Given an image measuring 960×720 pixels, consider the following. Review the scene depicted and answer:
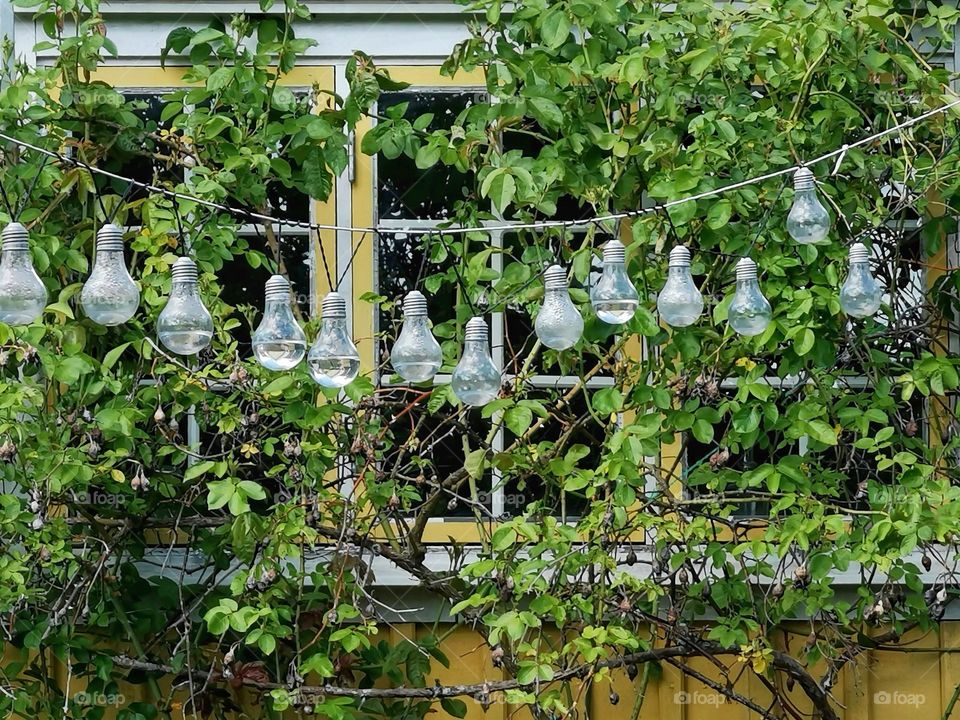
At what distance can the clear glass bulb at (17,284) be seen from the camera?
276cm

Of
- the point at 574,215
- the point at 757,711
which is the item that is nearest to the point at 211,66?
the point at 574,215

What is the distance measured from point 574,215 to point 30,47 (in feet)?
6.62

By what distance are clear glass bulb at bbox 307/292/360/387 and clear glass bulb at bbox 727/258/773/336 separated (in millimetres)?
909

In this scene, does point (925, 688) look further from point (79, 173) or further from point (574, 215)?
point (79, 173)

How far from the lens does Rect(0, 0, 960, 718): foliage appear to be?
4.33 metres

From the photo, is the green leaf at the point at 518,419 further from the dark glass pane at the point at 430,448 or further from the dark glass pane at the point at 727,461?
the dark glass pane at the point at 727,461

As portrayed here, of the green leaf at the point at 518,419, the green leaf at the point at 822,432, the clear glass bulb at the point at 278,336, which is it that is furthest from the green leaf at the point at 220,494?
the green leaf at the point at 822,432

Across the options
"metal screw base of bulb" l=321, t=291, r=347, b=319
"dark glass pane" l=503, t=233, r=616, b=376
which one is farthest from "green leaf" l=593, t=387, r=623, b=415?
"metal screw base of bulb" l=321, t=291, r=347, b=319

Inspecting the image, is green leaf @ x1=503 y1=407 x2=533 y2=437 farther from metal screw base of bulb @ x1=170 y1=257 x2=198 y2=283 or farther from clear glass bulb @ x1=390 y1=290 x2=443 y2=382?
metal screw base of bulb @ x1=170 y1=257 x2=198 y2=283

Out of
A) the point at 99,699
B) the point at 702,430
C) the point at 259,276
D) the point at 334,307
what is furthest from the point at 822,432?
the point at 99,699

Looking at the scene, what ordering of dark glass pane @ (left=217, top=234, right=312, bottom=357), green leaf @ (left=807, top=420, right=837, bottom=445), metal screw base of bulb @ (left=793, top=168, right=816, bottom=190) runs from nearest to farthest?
1. metal screw base of bulb @ (left=793, top=168, right=816, bottom=190)
2. green leaf @ (left=807, top=420, right=837, bottom=445)
3. dark glass pane @ (left=217, top=234, right=312, bottom=357)

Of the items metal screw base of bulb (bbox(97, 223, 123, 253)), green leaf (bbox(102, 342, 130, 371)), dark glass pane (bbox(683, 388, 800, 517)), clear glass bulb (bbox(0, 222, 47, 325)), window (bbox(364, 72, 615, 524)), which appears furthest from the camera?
window (bbox(364, 72, 615, 524))

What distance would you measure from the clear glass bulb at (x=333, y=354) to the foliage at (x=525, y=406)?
1298mm

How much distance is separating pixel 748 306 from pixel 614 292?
1.19ft
